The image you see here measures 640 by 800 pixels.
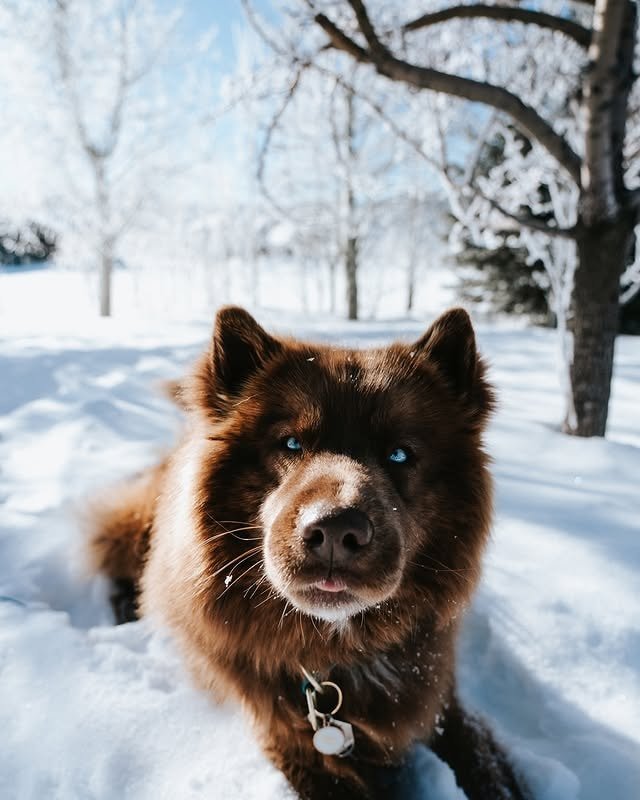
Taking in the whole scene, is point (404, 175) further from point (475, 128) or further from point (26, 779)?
point (26, 779)

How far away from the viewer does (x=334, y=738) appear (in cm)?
173

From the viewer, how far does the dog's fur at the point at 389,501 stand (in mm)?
1702

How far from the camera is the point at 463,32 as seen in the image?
5.35 meters

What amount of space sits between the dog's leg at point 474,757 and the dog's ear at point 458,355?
3.90ft

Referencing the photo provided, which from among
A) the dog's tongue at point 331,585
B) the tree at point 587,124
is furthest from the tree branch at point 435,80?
the dog's tongue at point 331,585

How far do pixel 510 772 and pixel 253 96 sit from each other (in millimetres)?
4369

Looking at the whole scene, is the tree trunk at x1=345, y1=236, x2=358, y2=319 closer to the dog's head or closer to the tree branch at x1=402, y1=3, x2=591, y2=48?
the tree branch at x1=402, y1=3, x2=591, y2=48

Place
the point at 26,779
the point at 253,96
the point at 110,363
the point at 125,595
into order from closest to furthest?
the point at 26,779 < the point at 125,595 < the point at 253,96 < the point at 110,363

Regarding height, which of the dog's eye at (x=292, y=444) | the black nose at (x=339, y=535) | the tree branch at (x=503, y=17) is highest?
the tree branch at (x=503, y=17)

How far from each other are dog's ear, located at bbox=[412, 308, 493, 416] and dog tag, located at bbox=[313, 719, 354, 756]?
122cm

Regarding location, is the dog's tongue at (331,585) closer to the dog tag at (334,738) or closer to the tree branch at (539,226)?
the dog tag at (334,738)

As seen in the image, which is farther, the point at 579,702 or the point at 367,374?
the point at 579,702

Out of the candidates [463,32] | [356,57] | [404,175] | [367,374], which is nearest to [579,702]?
[367,374]

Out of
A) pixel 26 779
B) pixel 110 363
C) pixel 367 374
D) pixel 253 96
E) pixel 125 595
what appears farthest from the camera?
pixel 110 363
